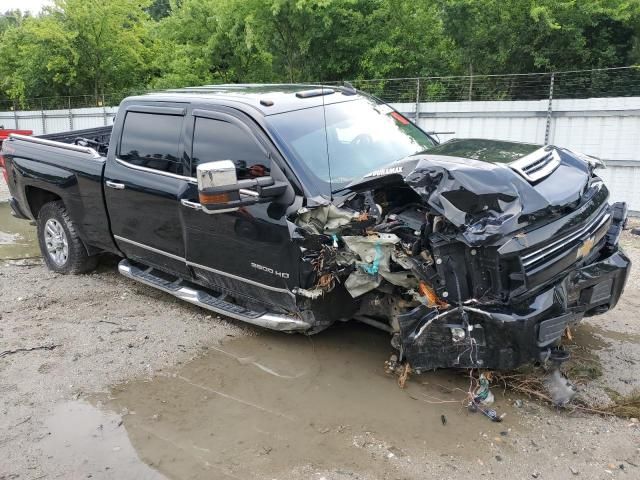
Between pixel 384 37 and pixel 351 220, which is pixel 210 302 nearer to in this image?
pixel 351 220

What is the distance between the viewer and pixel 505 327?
3184 millimetres

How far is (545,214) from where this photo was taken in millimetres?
3309

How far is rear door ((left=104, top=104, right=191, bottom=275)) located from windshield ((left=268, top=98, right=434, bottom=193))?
969mm

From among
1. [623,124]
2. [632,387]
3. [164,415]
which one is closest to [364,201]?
[164,415]

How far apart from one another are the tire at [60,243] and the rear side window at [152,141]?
1.24m

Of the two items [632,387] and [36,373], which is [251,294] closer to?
[36,373]

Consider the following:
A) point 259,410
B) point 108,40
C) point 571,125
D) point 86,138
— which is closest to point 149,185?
point 259,410

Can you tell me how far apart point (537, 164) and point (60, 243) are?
16.0 feet

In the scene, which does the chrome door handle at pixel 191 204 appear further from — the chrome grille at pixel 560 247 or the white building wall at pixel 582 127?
the white building wall at pixel 582 127

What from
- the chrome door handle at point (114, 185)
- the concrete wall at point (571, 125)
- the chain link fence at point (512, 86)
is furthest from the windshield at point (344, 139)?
the chain link fence at point (512, 86)

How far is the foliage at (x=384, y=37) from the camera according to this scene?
1480 cm

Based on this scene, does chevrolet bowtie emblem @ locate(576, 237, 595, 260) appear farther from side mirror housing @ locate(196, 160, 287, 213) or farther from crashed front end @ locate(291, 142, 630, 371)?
side mirror housing @ locate(196, 160, 287, 213)

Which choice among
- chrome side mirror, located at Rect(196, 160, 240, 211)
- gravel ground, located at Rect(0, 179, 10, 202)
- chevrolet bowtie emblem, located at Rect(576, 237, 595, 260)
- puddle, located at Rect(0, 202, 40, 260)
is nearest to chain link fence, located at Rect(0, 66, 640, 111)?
gravel ground, located at Rect(0, 179, 10, 202)

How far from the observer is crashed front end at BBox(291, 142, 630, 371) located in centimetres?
320
